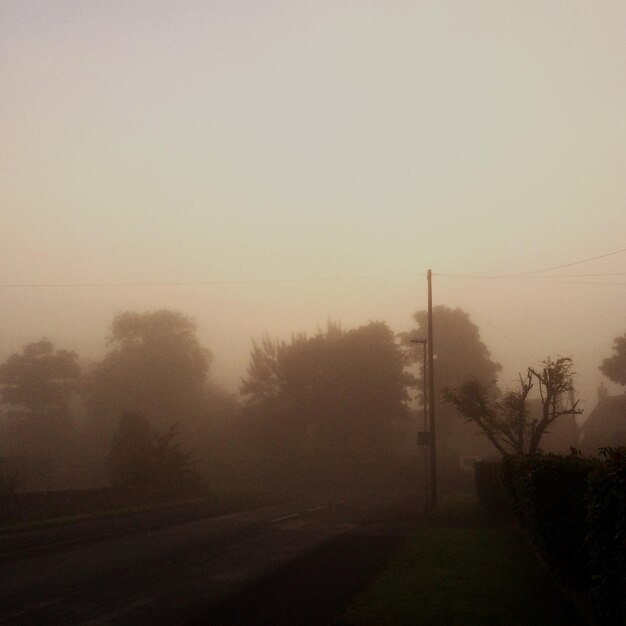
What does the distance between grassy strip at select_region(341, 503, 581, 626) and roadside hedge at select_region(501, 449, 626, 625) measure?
0.74 m

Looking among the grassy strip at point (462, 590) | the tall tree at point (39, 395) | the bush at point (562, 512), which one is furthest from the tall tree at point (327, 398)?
the bush at point (562, 512)

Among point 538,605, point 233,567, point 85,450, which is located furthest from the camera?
point 85,450

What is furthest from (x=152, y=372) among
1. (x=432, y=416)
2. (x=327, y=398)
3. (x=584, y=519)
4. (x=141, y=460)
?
(x=584, y=519)

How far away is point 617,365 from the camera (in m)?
85.7

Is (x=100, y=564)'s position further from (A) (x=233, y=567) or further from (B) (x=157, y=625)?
(B) (x=157, y=625)

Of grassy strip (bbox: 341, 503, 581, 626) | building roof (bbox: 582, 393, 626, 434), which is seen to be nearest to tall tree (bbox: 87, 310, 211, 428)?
building roof (bbox: 582, 393, 626, 434)

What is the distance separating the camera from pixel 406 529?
25734 millimetres

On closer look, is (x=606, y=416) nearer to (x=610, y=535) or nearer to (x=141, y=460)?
(x=141, y=460)

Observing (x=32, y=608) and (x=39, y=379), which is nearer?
(x=32, y=608)

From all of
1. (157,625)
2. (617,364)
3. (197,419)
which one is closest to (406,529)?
(157,625)

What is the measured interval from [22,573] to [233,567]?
4271mm

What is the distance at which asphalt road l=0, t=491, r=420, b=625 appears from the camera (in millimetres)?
11125

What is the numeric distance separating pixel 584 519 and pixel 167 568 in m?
8.69

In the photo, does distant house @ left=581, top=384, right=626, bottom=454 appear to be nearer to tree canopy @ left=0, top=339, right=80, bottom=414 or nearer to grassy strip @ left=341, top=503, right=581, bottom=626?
tree canopy @ left=0, top=339, right=80, bottom=414
